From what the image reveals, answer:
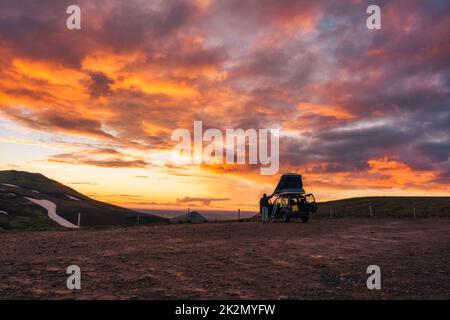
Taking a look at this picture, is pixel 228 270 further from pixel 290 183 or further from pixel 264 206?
pixel 264 206

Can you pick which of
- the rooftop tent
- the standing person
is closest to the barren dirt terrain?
the rooftop tent

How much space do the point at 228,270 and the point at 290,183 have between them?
22.9m

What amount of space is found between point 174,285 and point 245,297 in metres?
2.07

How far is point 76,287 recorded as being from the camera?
812 cm

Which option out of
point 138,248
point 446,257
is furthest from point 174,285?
point 446,257

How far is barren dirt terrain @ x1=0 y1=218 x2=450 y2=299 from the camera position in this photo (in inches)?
301

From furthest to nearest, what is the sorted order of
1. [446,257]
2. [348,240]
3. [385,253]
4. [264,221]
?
[264,221] < [348,240] < [385,253] < [446,257]

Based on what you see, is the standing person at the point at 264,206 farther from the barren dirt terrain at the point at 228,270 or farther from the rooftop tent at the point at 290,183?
the barren dirt terrain at the point at 228,270

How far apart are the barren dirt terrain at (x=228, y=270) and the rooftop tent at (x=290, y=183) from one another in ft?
52.2

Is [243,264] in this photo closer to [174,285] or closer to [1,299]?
[174,285]

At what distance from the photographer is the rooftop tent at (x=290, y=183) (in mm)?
31500

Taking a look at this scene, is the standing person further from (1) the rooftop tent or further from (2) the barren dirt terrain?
(2) the barren dirt terrain

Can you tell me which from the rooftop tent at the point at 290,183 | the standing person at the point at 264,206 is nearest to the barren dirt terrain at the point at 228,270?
the rooftop tent at the point at 290,183

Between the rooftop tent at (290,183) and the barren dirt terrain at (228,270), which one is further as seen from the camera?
the rooftop tent at (290,183)
